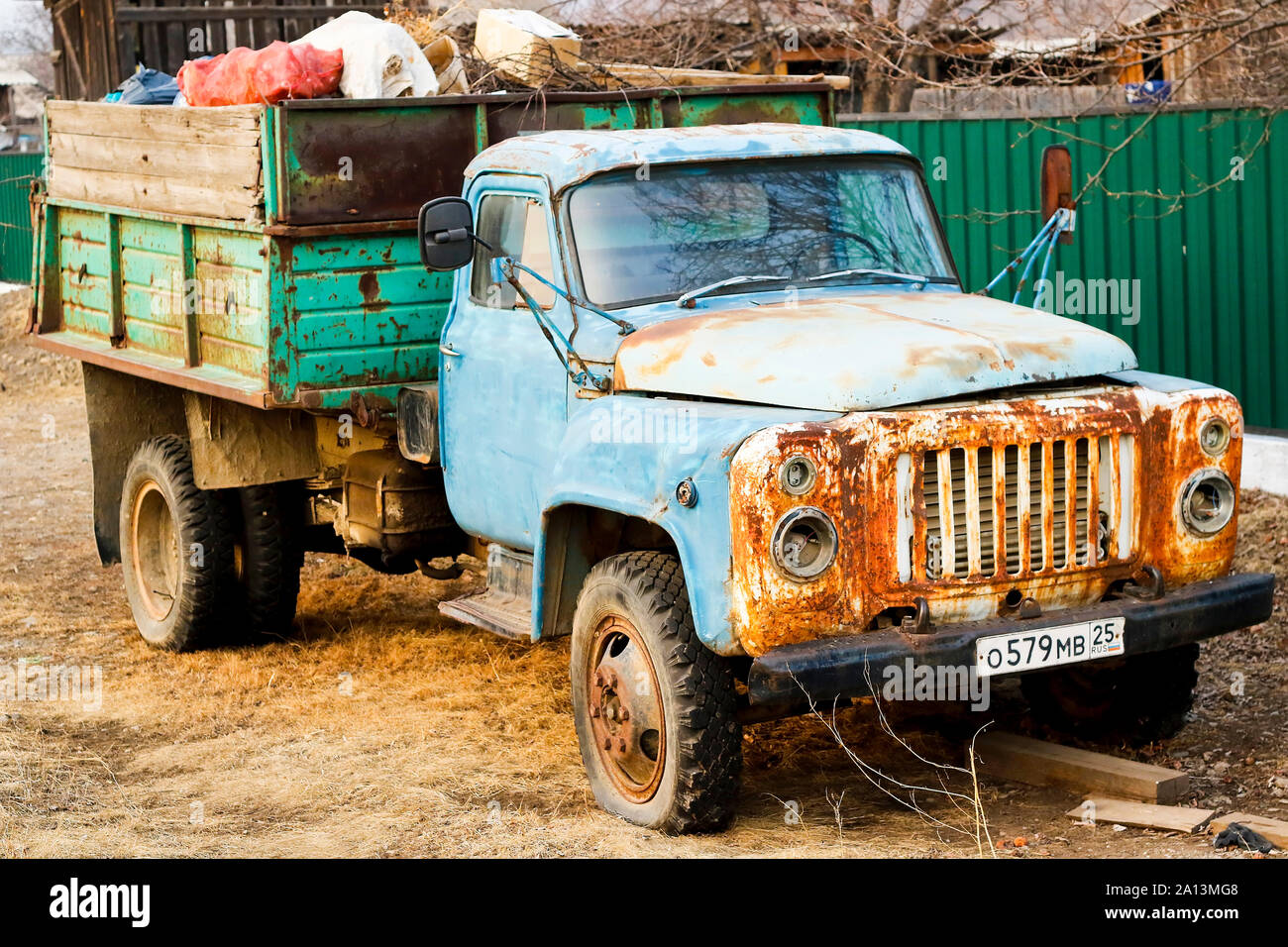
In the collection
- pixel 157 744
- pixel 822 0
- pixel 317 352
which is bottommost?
pixel 157 744

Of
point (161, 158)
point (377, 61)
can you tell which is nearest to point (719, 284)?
point (377, 61)

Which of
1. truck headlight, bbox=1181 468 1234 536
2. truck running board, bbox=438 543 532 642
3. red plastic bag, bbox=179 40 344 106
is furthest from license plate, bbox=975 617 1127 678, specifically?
red plastic bag, bbox=179 40 344 106

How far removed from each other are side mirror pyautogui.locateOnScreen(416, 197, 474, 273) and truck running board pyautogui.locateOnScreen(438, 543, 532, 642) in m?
1.11

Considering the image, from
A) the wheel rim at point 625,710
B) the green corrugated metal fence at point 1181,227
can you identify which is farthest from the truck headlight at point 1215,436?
the green corrugated metal fence at point 1181,227

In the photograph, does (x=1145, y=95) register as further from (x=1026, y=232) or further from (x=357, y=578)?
(x=357, y=578)

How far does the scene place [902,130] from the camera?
11562mm

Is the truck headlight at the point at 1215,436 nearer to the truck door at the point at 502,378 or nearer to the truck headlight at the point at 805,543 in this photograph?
the truck headlight at the point at 805,543

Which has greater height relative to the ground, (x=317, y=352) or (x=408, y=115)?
(x=408, y=115)

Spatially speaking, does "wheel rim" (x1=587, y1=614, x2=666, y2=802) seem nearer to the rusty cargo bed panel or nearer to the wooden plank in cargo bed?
the rusty cargo bed panel

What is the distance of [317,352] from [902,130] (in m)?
6.13

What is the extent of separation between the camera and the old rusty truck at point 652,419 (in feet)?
15.2

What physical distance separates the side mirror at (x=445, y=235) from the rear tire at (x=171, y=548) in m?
2.57

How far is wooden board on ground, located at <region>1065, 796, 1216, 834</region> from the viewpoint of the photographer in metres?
4.91

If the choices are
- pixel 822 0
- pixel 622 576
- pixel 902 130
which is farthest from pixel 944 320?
pixel 822 0
